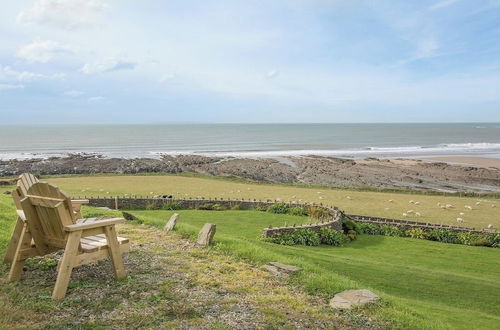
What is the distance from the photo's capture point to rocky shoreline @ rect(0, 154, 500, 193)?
140ft

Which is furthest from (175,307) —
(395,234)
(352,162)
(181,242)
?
(352,162)

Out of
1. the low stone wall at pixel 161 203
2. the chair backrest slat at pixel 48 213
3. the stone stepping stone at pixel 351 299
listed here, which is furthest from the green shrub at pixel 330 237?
the chair backrest slat at pixel 48 213

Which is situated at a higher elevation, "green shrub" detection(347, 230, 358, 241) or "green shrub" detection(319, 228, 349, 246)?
"green shrub" detection(319, 228, 349, 246)

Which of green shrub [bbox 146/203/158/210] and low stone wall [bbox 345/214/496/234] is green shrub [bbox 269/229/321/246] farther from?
green shrub [bbox 146/203/158/210]

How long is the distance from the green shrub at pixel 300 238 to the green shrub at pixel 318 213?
3319mm

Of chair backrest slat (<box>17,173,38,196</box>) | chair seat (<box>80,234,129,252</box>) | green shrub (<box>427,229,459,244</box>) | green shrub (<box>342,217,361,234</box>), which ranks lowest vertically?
green shrub (<box>427,229,459,244</box>)

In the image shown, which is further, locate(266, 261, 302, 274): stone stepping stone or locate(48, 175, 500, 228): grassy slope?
locate(48, 175, 500, 228): grassy slope

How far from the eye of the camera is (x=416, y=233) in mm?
19062

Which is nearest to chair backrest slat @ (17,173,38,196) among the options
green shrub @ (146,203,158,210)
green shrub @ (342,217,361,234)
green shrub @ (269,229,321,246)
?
green shrub @ (269,229,321,246)

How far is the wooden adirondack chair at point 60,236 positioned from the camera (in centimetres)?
530

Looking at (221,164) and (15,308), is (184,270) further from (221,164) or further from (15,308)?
(221,164)

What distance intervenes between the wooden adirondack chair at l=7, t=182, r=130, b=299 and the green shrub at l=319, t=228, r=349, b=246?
35.9 feet

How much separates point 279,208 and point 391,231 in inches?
210

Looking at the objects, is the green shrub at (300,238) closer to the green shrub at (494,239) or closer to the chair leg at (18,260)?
the green shrub at (494,239)
